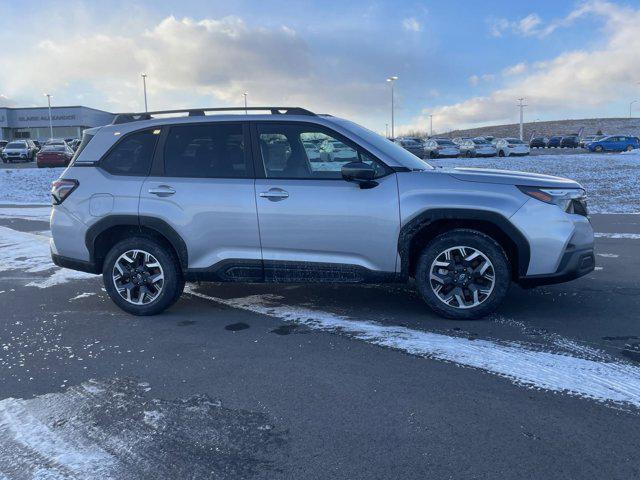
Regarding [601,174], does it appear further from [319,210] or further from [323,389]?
[323,389]

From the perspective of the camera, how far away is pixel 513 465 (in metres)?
2.74

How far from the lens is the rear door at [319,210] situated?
480cm

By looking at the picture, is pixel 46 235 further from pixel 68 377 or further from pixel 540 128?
pixel 540 128

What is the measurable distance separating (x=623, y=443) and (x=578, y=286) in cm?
349

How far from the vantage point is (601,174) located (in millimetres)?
22062

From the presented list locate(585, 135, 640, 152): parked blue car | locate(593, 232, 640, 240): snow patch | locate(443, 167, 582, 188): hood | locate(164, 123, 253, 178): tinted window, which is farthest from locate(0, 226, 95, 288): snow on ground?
locate(585, 135, 640, 152): parked blue car

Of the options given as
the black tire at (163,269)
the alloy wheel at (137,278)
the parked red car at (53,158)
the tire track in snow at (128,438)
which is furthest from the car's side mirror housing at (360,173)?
the parked red car at (53,158)

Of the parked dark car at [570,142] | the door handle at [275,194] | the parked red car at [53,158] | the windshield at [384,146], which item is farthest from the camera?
the parked dark car at [570,142]

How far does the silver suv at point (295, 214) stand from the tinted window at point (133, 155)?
0.4 inches

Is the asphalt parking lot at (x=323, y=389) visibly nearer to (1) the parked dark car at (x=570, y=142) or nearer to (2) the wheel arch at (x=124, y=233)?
(2) the wheel arch at (x=124, y=233)

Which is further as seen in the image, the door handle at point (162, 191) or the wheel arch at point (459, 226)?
the door handle at point (162, 191)

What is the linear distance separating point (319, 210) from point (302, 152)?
62cm

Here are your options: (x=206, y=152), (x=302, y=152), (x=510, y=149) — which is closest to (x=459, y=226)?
(x=302, y=152)

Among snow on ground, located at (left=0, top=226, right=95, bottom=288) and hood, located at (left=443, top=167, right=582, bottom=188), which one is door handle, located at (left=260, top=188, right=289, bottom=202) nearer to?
hood, located at (left=443, top=167, right=582, bottom=188)
